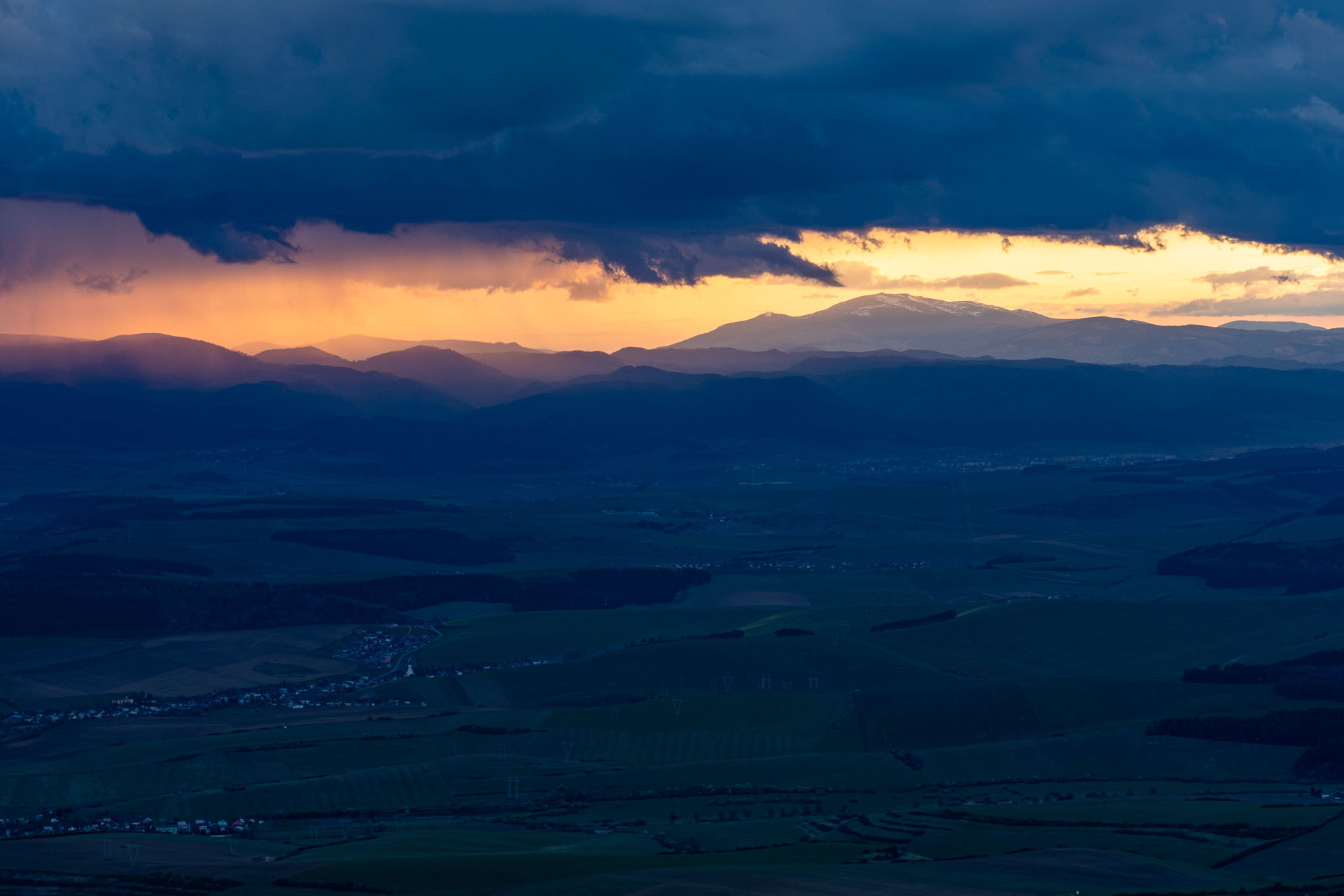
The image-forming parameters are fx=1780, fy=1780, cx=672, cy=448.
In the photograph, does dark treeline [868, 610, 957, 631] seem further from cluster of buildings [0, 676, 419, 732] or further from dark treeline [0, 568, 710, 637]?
dark treeline [0, 568, 710, 637]

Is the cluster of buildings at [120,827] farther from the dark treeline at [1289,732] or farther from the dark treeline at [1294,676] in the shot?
the dark treeline at [1294,676]

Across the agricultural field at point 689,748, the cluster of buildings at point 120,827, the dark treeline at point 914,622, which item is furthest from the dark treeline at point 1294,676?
the cluster of buildings at point 120,827

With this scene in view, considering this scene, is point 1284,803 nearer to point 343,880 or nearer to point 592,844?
point 592,844

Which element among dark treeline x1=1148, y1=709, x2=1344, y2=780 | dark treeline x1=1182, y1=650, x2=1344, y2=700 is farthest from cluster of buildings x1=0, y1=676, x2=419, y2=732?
dark treeline x1=1182, y1=650, x2=1344, y2=700

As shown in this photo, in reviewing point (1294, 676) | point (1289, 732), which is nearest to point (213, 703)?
point (1289, 732)

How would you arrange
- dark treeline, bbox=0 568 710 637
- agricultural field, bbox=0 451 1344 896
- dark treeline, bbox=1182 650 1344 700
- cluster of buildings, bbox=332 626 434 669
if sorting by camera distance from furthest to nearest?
1. dark treeline, bbox=0 568 710 637
2. cluster of buildings, bbox=332 626 434 669
3. dark treeline, bbox=1182 650 1344 700
4. agricultural field, bbox=0 451 1344 896

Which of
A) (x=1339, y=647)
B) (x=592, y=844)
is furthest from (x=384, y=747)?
(x=1339, y=647)

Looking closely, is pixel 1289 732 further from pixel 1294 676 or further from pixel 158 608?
pixel 158 608
